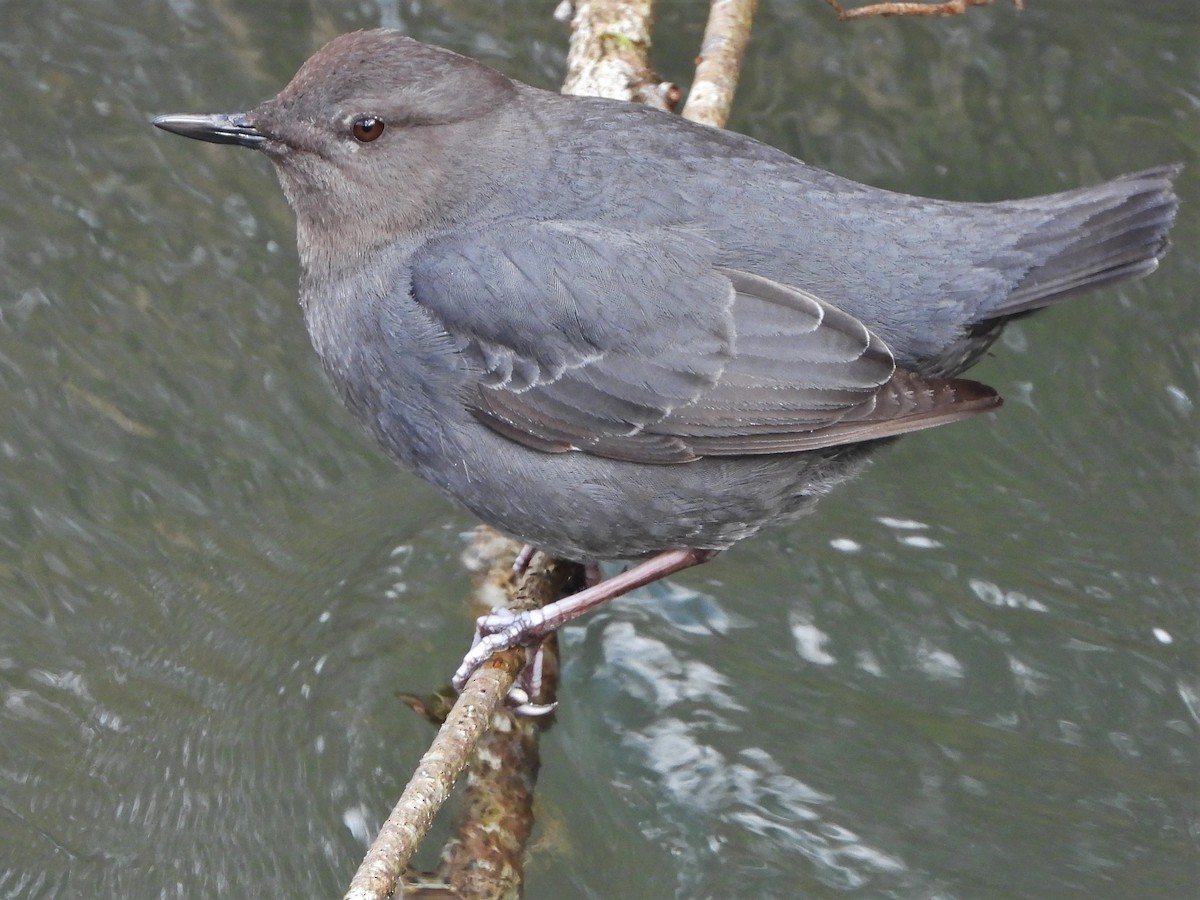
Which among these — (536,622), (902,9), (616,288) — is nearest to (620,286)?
(616,288)

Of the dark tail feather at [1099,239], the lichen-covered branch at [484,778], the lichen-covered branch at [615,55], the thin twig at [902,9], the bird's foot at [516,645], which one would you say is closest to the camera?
the lichen-covered branch at [484,778]

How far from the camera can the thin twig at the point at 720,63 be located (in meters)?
4.73

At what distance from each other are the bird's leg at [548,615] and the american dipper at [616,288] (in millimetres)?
11

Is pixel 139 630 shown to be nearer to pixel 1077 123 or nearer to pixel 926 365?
pixel 926 365

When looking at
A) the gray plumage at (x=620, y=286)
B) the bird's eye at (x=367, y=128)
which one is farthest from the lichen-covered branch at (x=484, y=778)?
the bird's eye at (x=367, y=128)

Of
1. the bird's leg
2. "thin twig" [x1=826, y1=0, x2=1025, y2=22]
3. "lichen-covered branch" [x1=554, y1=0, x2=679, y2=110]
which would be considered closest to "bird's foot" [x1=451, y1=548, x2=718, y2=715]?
the bird's leg

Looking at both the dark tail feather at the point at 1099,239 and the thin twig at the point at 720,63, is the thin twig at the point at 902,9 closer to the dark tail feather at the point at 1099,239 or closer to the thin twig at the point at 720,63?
the thin twig at the point at 720,63

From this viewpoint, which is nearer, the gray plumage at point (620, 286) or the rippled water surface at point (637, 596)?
the gray plumage at point (620, 286)

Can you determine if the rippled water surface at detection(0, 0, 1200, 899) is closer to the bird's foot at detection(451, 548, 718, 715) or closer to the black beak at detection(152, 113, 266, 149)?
the bird's foot at detection(451, 548, 718, 715)

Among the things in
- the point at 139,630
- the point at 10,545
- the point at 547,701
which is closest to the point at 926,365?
the point at 547,701

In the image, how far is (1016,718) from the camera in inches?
198

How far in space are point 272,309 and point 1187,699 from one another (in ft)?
12.0

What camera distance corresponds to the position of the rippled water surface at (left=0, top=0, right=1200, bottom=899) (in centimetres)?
460

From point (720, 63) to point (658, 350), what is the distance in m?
1.51
